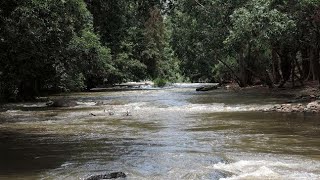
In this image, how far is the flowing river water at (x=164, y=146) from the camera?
827 centimetres

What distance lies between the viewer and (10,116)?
19297mm

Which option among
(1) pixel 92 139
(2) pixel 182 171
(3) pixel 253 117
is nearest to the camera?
(2) pixel 182 171

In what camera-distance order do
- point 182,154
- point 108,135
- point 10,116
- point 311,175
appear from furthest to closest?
1. point 10,116
2. point 108,135
3. point 182,154
4. point 311,175

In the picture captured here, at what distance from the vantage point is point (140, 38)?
5834 centimetres

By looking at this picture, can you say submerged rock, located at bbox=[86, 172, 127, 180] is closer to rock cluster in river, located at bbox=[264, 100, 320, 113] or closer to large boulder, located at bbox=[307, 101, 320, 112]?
rock cluster in river, located at bbox=[264, 100, 320, 113]

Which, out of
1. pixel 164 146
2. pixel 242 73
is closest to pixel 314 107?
pixel 164 146

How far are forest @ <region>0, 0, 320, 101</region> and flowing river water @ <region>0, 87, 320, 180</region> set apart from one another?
2.13 meters

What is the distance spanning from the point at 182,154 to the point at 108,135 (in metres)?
3.56

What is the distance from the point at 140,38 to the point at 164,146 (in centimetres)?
4789

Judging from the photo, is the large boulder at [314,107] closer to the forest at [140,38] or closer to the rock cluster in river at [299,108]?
the rock cluster in river at [299,108]

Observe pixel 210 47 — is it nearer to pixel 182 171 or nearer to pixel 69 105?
pixel 69 105

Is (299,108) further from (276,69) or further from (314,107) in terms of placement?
(276,69)

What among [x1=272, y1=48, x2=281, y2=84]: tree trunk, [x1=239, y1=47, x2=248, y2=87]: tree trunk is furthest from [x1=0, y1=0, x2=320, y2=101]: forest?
[x1=272, y1=48, x2=281, y2=84]: tree trunk

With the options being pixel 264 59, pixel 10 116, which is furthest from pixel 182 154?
pixel 264 59
